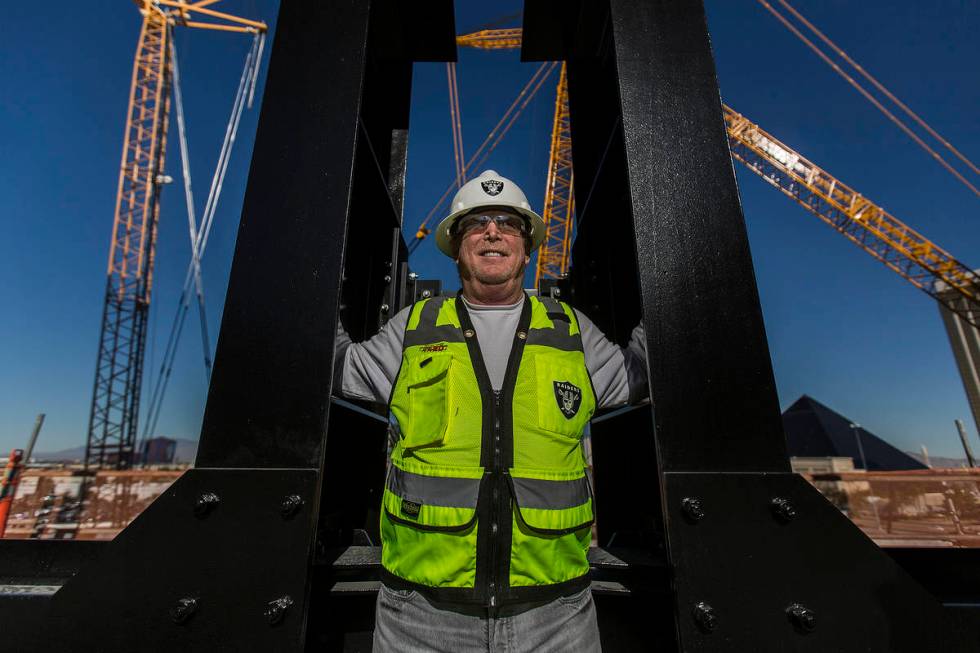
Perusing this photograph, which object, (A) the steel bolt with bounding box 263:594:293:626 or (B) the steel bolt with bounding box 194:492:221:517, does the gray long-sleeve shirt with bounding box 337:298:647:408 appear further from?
(A) the steel bolt with bounding box 263:594:293:626

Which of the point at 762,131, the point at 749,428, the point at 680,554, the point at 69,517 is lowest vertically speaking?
the point at 69,517

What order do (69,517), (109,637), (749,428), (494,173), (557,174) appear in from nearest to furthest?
(109,637), (749,428), (494,173), (69,517), (557,174)

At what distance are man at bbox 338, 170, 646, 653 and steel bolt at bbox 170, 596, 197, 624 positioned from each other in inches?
21.5

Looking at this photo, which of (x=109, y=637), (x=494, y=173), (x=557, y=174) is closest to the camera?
(x=109, y=637)

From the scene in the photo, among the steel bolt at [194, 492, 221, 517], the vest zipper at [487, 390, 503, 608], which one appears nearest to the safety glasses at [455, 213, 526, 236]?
the vest zipper at [487, 390, 503, 608]

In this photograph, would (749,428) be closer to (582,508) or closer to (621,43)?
(582,508)

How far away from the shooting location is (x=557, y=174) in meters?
30.3

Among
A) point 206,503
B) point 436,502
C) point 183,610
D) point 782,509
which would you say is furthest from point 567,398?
point 183,610

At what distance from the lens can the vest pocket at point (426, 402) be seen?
153 centimetres

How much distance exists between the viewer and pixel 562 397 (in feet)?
5.25

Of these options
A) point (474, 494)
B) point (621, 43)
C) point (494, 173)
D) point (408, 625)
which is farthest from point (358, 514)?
point (621, 43)

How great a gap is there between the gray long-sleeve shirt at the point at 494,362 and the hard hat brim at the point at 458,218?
63cm

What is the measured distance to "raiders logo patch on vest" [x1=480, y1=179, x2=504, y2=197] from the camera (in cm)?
215

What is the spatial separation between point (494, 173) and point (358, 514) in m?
1.89
